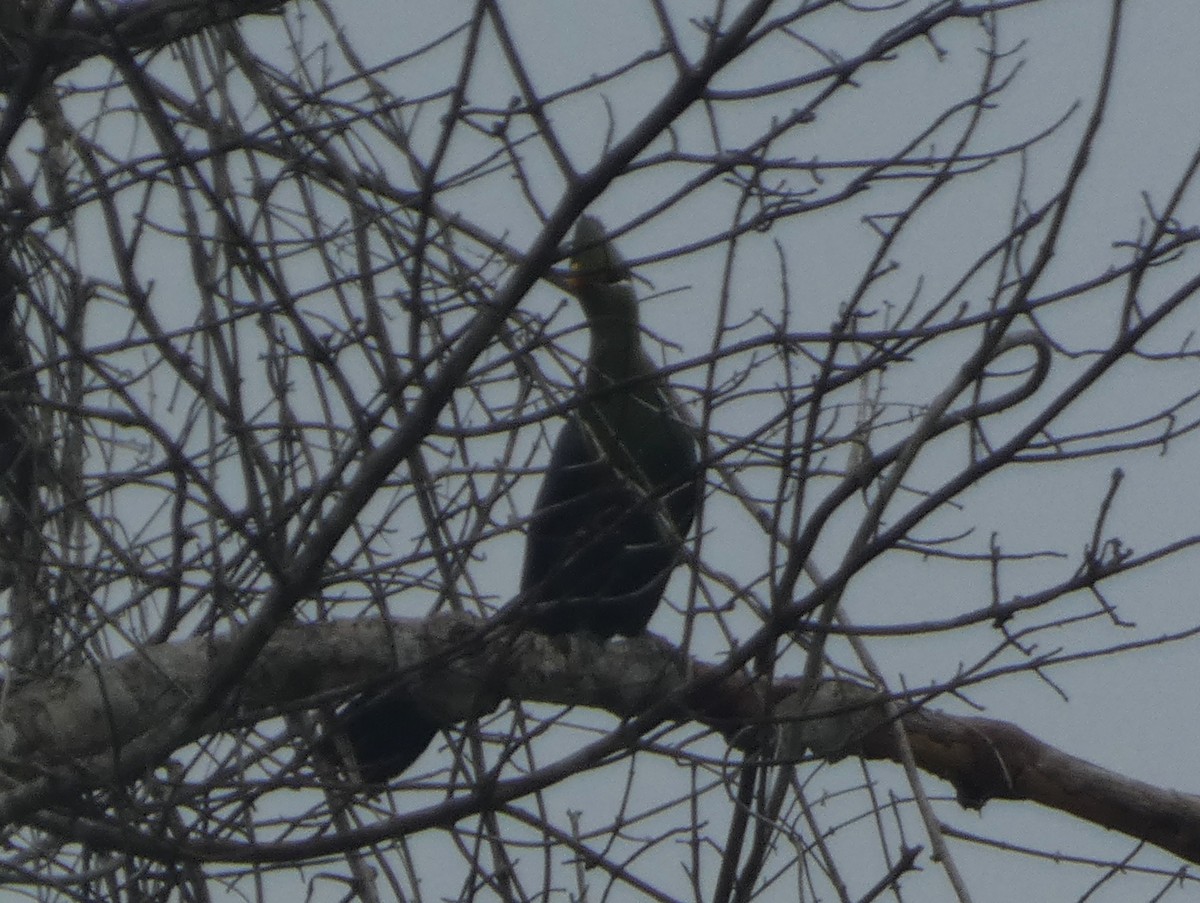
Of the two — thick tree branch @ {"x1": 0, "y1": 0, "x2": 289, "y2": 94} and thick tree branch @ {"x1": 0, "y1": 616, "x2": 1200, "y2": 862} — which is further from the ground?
thick tree branch @ {"x1": 0, "y1": 0, "x2": 289, "y2": 94}

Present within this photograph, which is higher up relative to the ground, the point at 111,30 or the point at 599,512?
the point at 599,512

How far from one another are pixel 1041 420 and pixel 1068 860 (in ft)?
3.07

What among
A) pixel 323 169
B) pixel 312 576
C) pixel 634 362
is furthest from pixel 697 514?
pixel 634 362

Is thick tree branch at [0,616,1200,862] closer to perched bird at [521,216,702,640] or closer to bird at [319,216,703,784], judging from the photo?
bird at [319,216,703,784]

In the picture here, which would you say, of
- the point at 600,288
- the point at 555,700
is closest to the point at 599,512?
the point at 555,700

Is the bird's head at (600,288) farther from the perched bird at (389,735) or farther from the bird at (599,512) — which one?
the perched bird at (389,735)

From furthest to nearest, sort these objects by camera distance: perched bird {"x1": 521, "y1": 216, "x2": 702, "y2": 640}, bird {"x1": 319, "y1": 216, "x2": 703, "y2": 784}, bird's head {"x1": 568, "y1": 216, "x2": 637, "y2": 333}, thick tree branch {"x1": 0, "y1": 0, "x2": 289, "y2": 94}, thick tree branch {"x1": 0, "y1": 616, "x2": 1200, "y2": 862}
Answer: perched bird {"x1": 521, "y1": 216, "x2": 702, "y2": 640} → bird {"x1": 319, "y1": 216, "x2": 703, "y2": 784} → bird's head {"x1": 568, "y1": 216, "x2": 637, "y2": 333} → thick tree branch {"x1": 0, "y1": 616, "x2": 1200, "y2": 862} → thick tree branch {"x1": 0, "y1": 0, "x2": 289, "y2": 94}

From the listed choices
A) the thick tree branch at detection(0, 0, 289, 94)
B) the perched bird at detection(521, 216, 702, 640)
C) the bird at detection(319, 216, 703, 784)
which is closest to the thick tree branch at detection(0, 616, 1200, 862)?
the bird at detection(319, 216, 703, 784)

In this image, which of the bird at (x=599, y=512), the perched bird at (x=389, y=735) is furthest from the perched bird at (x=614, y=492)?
the perched bird at (x=389, y=735)

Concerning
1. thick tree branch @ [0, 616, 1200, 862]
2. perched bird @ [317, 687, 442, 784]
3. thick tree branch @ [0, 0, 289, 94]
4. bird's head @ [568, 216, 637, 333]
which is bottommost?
thick tree branch @ [0, 616, 1200, 862]

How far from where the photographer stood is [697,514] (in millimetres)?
2553

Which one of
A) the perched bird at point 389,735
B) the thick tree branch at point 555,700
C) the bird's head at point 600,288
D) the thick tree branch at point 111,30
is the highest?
the bird's head at point 600,288

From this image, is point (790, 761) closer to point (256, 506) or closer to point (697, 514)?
point (697, 514)

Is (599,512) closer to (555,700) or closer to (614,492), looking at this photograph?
(614,492)
